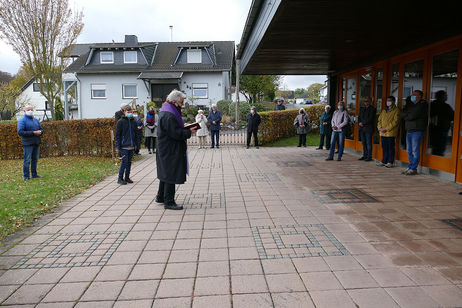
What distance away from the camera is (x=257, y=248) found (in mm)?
3988

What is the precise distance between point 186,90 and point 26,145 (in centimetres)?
2256

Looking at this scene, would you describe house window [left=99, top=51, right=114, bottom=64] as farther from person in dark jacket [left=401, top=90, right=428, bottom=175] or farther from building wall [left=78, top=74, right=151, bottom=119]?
person in dark jacket [left=401, top=90, right=428, bottom=175]

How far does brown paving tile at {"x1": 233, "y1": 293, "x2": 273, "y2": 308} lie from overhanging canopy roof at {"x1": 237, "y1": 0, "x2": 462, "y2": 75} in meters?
3.88

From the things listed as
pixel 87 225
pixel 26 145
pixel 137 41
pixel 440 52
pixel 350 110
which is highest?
pixel 137 41

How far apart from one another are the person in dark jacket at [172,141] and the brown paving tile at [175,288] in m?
2.39

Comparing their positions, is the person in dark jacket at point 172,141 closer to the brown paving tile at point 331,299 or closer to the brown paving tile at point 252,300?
Answer: the brown paving tile at point 252,300

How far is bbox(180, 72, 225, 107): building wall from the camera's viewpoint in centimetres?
3017

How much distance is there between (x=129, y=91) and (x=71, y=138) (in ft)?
63.8

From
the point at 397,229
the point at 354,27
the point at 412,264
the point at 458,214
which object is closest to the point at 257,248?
the point at 412,264

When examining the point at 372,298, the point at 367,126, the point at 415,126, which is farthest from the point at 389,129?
the point at 372,298

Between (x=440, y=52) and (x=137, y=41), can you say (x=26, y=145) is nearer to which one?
(x=440, y=52)

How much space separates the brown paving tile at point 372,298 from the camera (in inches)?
110

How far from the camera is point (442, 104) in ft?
25.3

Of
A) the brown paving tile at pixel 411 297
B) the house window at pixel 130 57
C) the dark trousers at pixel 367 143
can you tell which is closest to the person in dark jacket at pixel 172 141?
the brown paving tile at pixel 411 297
